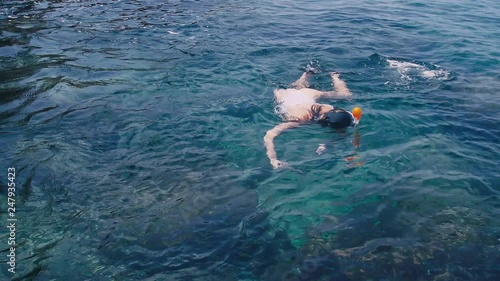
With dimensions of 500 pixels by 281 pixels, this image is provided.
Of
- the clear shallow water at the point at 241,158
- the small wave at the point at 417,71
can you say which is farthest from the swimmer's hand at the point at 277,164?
the small wave at the point at 417,71

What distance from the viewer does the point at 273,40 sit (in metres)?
13.1

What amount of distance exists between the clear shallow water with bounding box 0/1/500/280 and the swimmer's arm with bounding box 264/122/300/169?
0.17 meters

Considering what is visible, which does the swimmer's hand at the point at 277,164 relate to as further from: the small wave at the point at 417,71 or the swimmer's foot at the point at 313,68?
the small wave at the point at 417,71

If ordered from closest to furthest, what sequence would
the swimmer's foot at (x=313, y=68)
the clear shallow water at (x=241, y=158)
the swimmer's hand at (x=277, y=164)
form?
the clear shallow water at (x=241, y=158), the swimmer's hand at (x=277, y=164), the swimmer's foot at (x=313, y=68)

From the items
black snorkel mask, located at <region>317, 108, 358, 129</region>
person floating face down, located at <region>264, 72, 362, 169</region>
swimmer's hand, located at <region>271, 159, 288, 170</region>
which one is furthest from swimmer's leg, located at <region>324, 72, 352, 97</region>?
swimmer's hand, located at <region>271, 159, 288, 170</region>

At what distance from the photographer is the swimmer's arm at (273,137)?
7257 millimetres

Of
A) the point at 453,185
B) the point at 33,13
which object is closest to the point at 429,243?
the point at 453,185

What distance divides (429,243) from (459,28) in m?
11.3

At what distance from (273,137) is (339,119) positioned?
4.25 ft

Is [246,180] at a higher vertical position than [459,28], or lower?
lower

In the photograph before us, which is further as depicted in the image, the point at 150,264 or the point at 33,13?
the point at 33,13

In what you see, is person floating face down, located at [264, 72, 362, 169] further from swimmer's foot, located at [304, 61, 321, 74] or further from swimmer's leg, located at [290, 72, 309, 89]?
swimmer's foot, located at [304, 61, 321, 74]

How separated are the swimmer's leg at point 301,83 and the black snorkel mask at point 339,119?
2.27 meters

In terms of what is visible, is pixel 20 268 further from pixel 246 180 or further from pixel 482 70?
pixel 482 70
